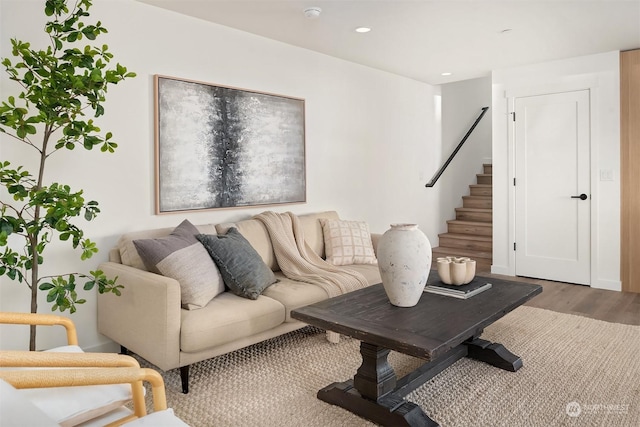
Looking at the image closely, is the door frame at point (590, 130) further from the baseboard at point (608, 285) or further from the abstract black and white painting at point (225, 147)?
the abstract black and white painting at point (225, 147)

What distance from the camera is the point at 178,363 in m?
2.35

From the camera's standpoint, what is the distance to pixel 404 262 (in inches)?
88.3

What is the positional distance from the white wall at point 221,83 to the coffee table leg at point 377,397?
175 centimetres

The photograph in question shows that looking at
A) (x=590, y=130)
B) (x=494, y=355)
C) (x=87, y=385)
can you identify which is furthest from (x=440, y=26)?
(x=87, y=385)

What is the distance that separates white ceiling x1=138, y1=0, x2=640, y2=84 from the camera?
3.16 m

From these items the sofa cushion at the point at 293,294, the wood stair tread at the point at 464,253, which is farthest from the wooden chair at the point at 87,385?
the wood stair tread at the point at 464,253

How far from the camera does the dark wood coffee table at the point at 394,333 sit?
1.91 m

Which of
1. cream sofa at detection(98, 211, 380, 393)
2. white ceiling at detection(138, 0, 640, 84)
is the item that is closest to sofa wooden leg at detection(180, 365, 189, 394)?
cream sofa at detection(98, 211, 380, 393)

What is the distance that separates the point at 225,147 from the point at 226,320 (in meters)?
1.52

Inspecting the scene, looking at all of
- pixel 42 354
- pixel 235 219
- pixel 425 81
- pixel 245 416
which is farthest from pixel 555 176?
pixel 42 354

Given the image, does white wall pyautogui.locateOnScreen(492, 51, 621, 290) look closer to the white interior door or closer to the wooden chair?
the white interior door

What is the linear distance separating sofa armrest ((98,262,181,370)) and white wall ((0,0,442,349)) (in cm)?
33
